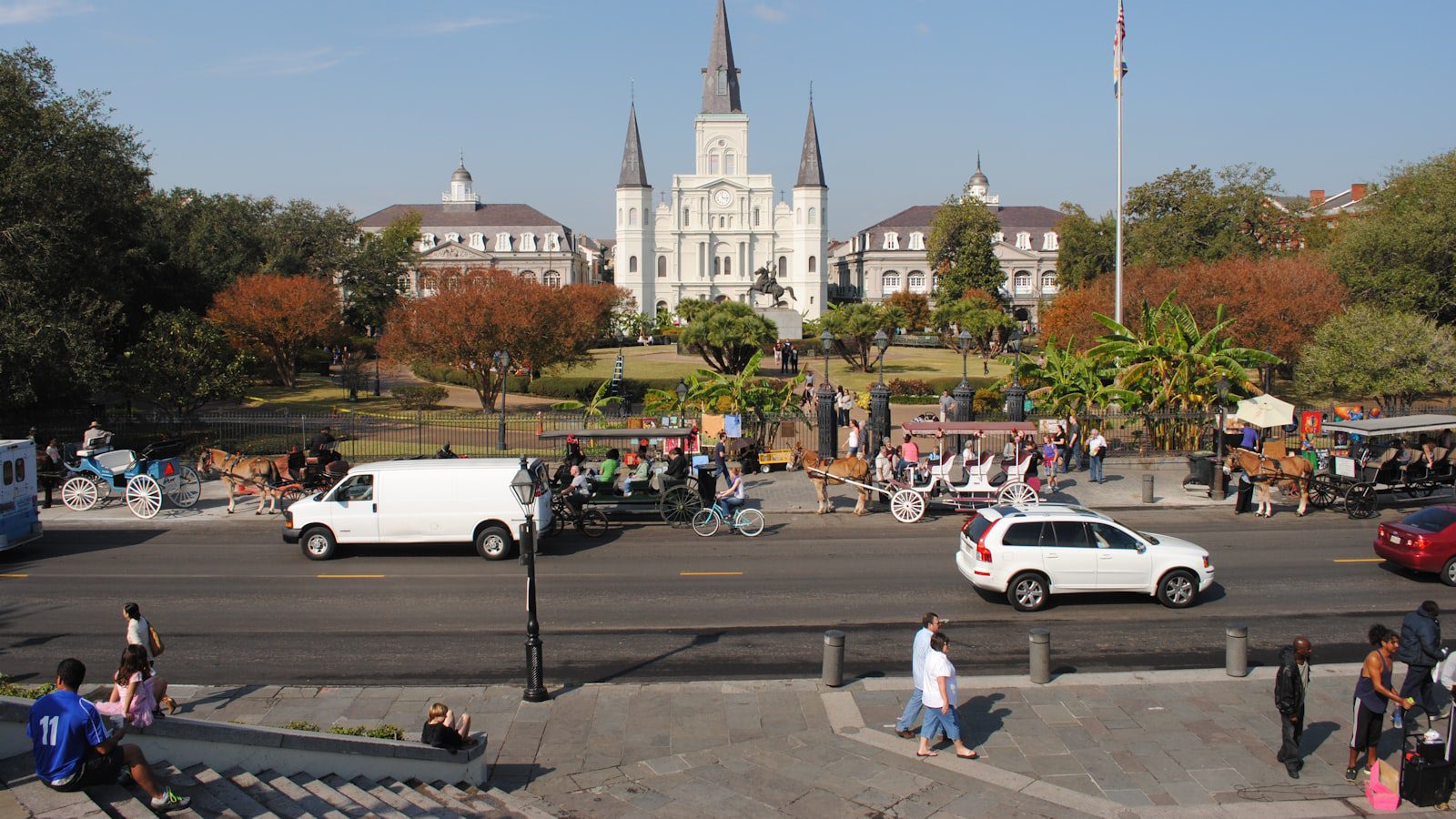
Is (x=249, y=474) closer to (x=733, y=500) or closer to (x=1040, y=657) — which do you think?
(x=733, y=500)

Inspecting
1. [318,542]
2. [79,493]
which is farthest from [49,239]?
[318,542]

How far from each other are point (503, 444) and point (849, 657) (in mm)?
18749

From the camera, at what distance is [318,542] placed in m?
18.7

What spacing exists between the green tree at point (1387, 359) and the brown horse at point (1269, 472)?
16.2 meters

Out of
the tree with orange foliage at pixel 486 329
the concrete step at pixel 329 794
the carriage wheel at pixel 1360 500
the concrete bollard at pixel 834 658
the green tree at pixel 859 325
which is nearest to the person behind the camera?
the concrete step at pixel 329 794

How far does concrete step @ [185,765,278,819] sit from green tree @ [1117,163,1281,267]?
63.2 metres

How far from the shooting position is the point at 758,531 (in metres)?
21.3

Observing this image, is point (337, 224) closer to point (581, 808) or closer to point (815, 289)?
point (815, 289)

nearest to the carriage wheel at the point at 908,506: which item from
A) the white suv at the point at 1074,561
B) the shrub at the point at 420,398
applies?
the white suv at the point at 1074,561

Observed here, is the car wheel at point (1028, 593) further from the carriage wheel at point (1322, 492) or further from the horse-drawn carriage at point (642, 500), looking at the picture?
the carriage wheel at point (1322, 492)

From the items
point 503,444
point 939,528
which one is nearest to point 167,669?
point 939,528

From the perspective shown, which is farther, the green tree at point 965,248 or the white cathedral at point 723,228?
the white cathedral at point 723,228

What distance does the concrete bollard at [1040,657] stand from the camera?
12.0 meters

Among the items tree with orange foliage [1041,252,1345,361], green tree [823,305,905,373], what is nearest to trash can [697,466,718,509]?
tree with orange foliage [1041,252,1345,361]
